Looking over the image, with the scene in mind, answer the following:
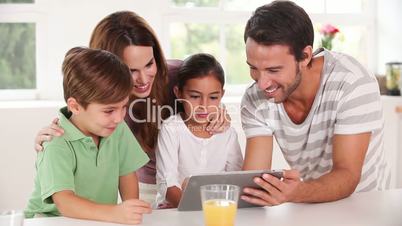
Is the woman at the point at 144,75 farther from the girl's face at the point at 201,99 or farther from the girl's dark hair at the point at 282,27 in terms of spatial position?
the girl's dark hair at the point at 282,27

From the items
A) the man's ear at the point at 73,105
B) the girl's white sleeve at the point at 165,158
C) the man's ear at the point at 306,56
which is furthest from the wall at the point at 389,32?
the man's ear at the point at 73,105

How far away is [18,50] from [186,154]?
173cm

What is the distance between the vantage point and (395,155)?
397 cm

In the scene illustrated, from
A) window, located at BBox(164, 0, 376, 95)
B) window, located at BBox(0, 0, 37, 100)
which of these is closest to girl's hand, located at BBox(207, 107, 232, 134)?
window, located at BBox(164, 0, 376, 95)

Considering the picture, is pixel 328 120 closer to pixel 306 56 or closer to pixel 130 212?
pixel 306 56

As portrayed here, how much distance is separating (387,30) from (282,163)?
1295 mm

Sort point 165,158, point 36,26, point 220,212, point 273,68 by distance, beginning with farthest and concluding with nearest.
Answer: point 36,26
point 165,158
point 273,68
point 220,212

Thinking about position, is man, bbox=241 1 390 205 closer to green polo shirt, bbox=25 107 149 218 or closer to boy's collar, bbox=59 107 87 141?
green polo shirt, bbox=25 107 149 218

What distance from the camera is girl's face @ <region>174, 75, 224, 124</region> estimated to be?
7.43 feet

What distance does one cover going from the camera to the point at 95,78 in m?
1.79

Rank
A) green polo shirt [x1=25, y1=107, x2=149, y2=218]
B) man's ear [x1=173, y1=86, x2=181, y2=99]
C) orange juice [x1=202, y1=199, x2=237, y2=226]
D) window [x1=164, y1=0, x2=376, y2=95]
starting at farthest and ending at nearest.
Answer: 1. window [x1=164, y1=0, x2=376, y2=95]
2. man's ear [x1=173, y1=86, x2=181, y2=99]
3. green polo shirt [x1=25, y1=107, x2=149, y2=218]
4. orange juice [x1=202, y1=199, x2=237, y2=226]

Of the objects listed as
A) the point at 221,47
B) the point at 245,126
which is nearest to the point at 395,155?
the point at 221,47

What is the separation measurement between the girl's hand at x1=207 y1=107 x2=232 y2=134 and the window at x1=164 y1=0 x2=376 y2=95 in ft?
5.02

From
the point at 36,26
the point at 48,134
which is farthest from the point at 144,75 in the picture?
the point at 36,26
